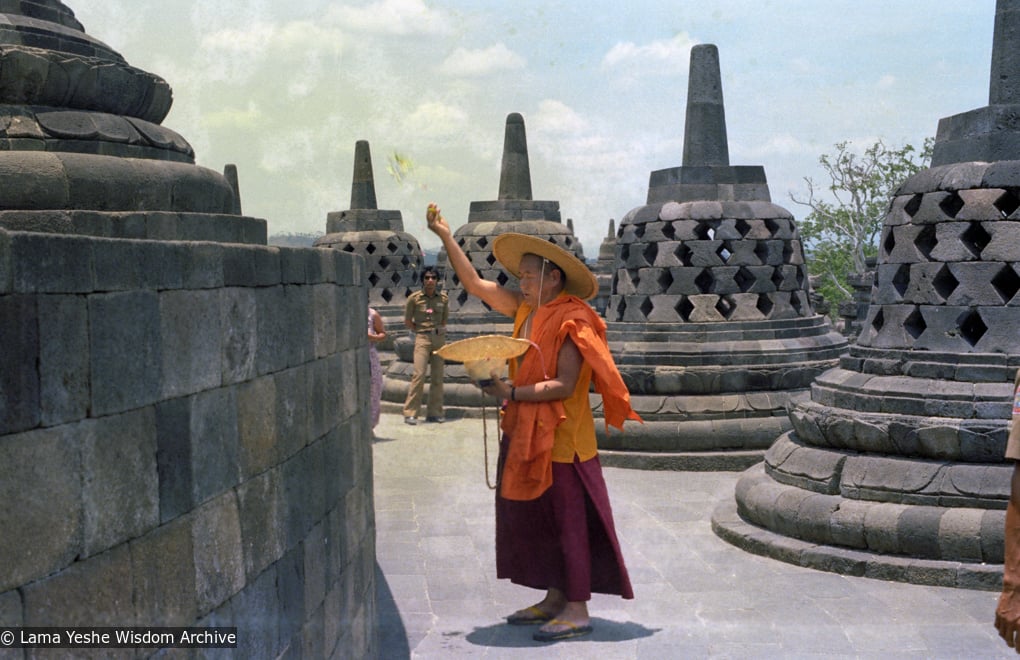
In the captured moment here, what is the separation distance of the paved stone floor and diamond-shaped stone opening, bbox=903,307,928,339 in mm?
1688

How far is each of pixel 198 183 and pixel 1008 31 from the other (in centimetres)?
550

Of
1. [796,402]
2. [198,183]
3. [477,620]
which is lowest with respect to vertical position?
[477,620]

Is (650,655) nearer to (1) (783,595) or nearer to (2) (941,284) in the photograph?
(1) (783,595)

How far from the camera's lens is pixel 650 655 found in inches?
211

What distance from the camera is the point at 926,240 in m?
7.53

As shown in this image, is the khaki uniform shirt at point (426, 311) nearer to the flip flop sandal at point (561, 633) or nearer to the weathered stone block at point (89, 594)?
the flip flop sandal at point (561, 633)

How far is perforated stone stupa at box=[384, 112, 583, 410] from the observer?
1544 cm

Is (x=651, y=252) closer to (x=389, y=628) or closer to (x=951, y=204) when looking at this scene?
(x=951, y=204)

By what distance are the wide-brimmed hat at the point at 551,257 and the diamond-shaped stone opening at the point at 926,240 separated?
103 inches

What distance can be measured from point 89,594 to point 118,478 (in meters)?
0.26

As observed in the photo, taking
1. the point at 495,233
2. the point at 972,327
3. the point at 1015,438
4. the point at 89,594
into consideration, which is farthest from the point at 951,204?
the point at 495,233

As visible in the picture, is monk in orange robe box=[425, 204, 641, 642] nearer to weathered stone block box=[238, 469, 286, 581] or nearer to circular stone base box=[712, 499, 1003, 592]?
circular stone base box=[712, 499, 1003, 592]

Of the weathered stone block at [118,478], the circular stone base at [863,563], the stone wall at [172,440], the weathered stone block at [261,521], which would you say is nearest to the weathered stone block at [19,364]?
the stone wall at [172,440]

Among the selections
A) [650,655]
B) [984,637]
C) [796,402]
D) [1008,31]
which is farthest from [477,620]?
[1008,31]
